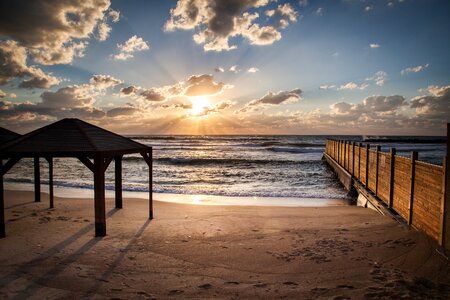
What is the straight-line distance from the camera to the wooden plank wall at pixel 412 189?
6.67 meters

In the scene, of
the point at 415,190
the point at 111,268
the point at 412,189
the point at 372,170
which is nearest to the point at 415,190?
the point at 415,190

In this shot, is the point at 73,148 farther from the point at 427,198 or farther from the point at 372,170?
the point at 372,170

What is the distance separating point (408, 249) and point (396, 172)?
3.36 m

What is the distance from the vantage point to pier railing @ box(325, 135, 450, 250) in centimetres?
638

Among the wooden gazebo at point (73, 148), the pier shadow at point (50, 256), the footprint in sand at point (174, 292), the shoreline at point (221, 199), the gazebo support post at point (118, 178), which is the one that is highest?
the wooden gazebo at point (73, 148)

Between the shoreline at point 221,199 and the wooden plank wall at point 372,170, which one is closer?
the wooden plank wall at point 372,170

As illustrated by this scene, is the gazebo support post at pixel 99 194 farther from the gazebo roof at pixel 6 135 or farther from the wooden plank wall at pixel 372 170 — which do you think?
the wooden plank wall at pixel 372 170

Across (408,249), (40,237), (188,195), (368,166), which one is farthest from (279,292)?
(188,195)

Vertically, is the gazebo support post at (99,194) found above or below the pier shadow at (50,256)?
above

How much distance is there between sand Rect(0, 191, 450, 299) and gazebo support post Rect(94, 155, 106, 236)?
0.99ft

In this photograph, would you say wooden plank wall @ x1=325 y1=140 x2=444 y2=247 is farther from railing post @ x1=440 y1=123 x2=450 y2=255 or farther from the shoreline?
the shoreline

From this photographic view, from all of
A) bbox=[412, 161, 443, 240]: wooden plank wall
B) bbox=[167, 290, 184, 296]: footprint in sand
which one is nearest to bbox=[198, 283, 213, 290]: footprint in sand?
bbox=[167, 290, 184, 296]: footprint in sand

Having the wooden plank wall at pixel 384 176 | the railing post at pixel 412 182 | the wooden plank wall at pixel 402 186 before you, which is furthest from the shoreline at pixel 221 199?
the railing post at pixel 412 182

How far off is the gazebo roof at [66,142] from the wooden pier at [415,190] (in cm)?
752
